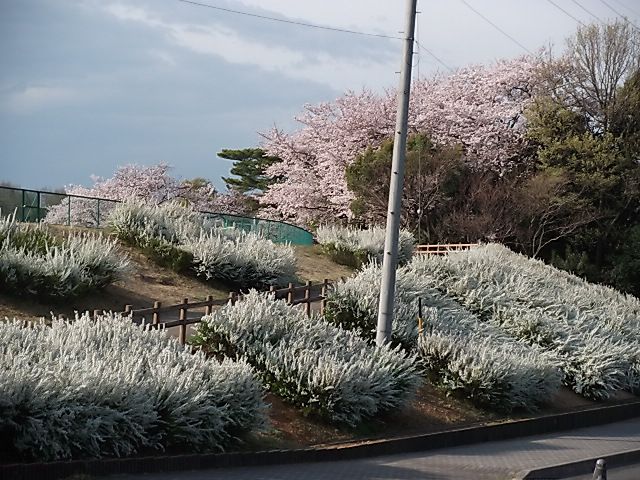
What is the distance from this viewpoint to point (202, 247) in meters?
22.3

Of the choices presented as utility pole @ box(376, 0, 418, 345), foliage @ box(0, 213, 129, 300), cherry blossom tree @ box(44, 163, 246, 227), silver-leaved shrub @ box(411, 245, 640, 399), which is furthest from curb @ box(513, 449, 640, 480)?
cherry blossom tree @ box(44, 163, 246, 227)

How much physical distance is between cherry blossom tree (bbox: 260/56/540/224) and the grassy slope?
75.0 ft

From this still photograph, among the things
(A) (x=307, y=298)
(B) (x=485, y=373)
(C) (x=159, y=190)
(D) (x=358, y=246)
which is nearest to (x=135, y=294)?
(A) (x=307, y=298)

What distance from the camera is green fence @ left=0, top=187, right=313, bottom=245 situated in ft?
87.9

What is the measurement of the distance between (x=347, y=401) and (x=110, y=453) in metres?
4.09

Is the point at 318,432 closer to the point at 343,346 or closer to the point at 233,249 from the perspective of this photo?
the point at 343,346

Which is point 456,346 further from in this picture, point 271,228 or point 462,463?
point 271,228

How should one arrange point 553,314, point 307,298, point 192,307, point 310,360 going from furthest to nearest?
point 553,314 → point 307,298 → point 192,307 → point 310,360

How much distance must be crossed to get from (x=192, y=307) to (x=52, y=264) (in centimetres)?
317

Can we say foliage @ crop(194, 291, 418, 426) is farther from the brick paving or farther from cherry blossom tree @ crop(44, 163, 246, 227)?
cherry blossom tree @ crop(44, 163, 246, 227)

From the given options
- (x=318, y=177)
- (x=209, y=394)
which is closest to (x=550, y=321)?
A: (x=209, y=394)

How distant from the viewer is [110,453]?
419 inches

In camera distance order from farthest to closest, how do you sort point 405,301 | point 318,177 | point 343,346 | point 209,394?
point 318,177, point 405,301, point 343,346, point 209,394

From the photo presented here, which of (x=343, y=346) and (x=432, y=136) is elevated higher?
(x=432, y=136)
